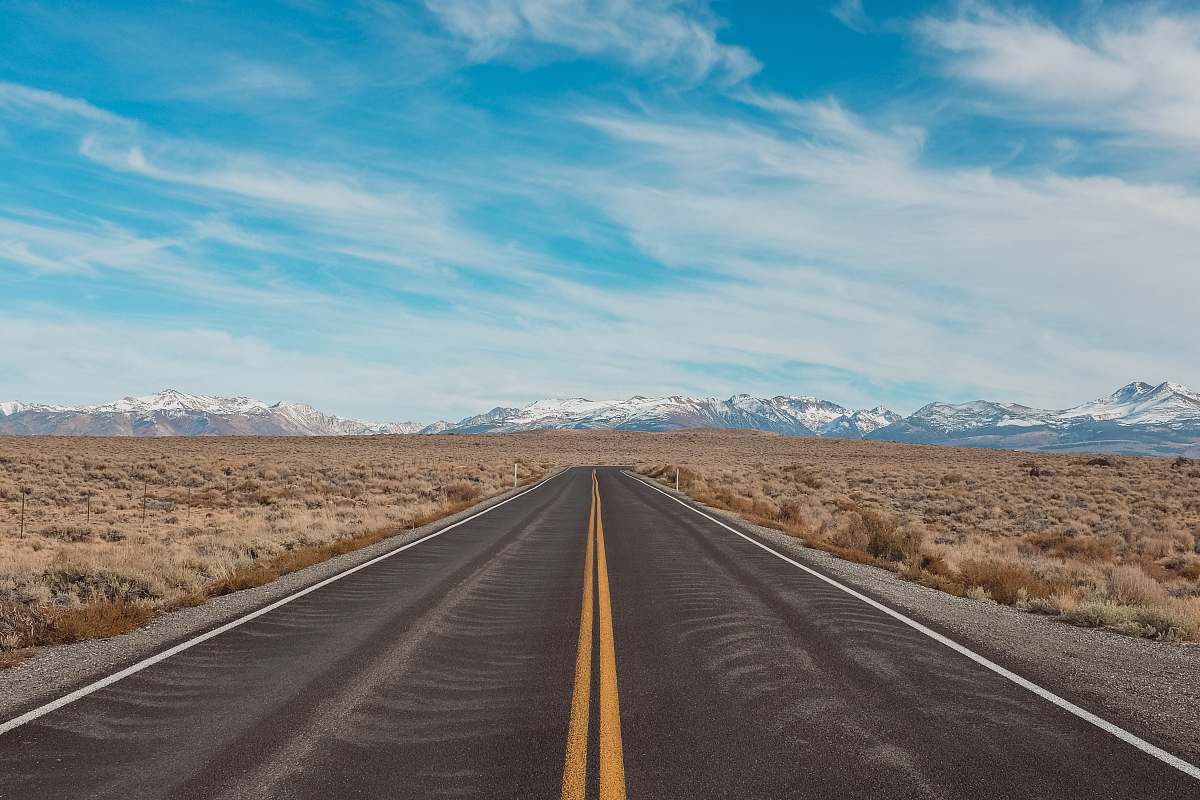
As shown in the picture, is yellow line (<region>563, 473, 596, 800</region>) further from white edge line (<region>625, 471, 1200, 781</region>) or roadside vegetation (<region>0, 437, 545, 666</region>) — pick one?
roadside vegetation (<region>0, 437, 545, 666</region>)

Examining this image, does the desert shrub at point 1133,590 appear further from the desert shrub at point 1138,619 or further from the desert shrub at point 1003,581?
the desert shrub at point 1003,581

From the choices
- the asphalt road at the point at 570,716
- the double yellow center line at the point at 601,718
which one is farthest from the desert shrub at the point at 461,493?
the double yellow center line at the point at 601,718

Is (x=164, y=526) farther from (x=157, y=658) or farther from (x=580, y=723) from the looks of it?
(x=580, y=723)

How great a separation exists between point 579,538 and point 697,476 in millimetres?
32564

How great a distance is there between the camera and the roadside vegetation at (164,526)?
9.73 m

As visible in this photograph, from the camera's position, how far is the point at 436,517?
22828 mm

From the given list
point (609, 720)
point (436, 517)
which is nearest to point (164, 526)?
point (436, 517)

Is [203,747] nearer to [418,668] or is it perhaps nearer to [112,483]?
[418,668]

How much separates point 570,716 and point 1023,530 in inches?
950

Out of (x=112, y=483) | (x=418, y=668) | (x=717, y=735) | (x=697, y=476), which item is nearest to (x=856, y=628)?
(x=717, y=735)

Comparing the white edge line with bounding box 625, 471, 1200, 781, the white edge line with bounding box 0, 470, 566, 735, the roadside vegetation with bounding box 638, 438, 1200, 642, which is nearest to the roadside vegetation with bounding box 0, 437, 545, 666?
the white edge line with bounding box 0, 470, 566, 735

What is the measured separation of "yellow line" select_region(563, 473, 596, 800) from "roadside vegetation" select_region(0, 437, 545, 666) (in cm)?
573

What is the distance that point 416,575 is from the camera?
1196 centimetres

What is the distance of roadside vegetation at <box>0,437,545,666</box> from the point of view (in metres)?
9.73
